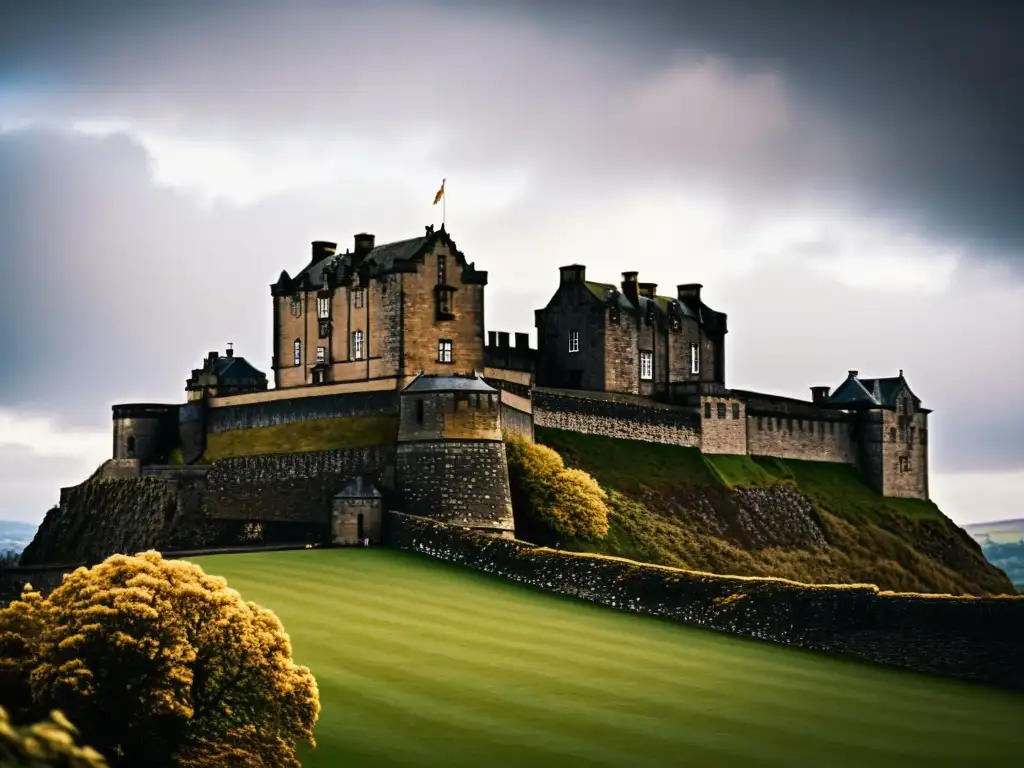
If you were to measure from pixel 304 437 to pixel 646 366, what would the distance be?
2492cm

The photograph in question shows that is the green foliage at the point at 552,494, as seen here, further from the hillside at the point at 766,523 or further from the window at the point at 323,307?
the window at the point at 323,307

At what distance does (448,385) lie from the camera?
6228cm

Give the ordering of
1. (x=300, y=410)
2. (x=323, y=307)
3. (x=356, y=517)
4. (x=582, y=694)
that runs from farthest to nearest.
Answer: (x=323, y=307) < (x=300, y=410) < (x=356, y=517) < (x=582, y=694)

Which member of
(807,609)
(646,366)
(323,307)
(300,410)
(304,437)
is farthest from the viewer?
(646,366)

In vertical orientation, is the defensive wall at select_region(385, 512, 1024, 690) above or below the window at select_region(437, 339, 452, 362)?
below

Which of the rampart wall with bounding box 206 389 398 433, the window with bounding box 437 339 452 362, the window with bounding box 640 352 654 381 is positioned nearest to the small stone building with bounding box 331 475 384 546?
the rampart wall with bounding box 206 389 398 433

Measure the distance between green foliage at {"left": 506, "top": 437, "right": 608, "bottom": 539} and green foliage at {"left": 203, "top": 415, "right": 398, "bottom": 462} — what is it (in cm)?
589

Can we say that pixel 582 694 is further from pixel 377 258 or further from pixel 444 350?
pixel 377 258

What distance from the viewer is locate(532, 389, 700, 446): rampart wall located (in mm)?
79188

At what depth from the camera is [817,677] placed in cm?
4050

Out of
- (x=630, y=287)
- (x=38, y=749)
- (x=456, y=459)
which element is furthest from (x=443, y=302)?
(x=38, y=749)

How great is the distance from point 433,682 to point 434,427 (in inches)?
978

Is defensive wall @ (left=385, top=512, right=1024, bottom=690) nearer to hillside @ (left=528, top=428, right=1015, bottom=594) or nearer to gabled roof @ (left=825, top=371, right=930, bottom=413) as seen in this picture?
hillside @ (left=528, top=428, right=1015, bottom=594)

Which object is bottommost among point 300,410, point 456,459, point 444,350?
point 456,459
